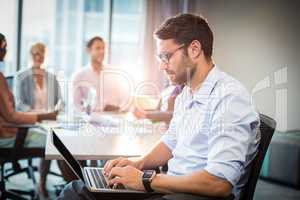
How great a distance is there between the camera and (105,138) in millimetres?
2127

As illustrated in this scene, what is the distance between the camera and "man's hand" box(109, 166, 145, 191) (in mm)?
1407

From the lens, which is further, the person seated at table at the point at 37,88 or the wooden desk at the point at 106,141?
the person seated at table at the point at 37,88

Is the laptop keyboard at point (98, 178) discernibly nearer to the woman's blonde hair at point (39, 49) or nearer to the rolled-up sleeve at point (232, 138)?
the rolled-up sleeve at point (232, 138)

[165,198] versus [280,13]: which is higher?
[280,13]

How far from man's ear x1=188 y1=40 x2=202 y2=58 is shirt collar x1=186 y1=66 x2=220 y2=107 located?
0.25ft

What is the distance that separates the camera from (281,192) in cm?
207

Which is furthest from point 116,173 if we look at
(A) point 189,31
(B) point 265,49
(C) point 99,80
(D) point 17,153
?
(C) point 99,80

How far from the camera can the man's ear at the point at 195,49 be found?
1.52m

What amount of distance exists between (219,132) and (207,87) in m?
0.21

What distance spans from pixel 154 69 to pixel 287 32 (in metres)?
2.34

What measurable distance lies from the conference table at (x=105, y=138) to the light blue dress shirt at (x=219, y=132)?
1.11ft

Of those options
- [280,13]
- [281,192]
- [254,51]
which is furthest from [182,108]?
[281,192]

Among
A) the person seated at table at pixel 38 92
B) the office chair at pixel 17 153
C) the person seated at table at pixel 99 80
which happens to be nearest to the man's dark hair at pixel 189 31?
the office chair at pixel 17 153

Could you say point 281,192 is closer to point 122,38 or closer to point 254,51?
point 254,51
